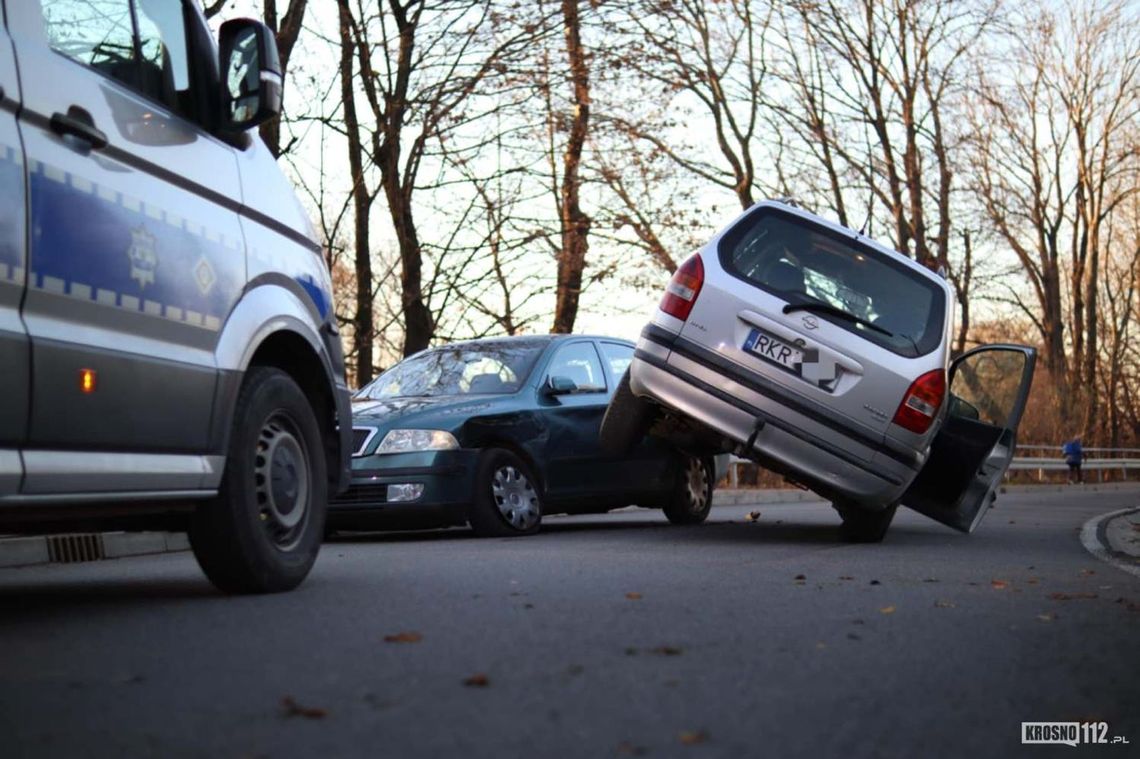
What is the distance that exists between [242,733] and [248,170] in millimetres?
3263

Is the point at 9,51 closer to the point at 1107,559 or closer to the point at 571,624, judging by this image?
the point at 571,624

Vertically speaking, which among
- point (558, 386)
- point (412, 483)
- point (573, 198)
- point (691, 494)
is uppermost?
point (573, 198)

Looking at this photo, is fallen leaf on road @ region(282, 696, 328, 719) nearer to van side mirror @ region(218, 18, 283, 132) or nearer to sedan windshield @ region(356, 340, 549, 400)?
van side mirror @ region(218, 18, 283, 132)

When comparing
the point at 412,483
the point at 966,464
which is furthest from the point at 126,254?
the point at 966,464

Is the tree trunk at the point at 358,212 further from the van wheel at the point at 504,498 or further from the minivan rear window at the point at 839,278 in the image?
the minivan rear window at the point at 839,278

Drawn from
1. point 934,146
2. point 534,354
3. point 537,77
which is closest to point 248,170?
point 534,354

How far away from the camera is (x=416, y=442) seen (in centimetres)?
1049

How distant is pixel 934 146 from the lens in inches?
1344

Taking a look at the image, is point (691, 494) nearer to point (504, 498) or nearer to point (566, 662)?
point (504, 498)

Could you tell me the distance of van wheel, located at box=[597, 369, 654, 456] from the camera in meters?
10.1

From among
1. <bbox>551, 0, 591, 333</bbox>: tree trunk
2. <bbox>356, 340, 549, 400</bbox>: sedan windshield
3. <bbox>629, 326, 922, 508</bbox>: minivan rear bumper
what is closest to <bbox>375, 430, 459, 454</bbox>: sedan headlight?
<bbox>356, 340, 549, 400</bbox>: sedan windshield

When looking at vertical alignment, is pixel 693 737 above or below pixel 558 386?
below

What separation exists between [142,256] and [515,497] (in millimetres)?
6058

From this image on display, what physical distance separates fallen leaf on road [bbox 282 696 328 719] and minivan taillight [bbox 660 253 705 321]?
5.96 metres
